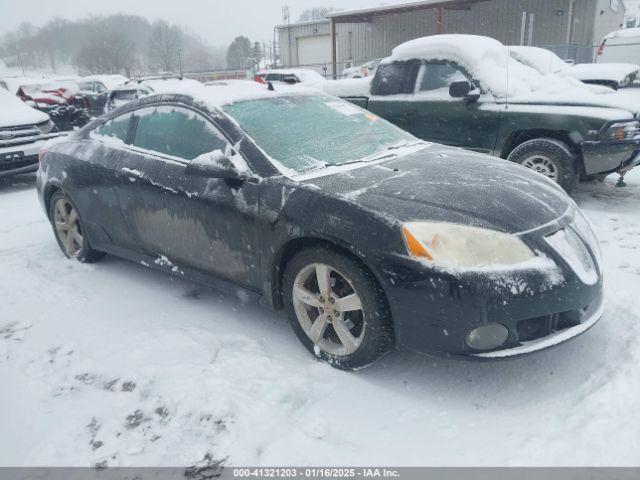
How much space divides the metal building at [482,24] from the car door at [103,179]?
2146cm

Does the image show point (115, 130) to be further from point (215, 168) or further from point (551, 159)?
point (551, 159)

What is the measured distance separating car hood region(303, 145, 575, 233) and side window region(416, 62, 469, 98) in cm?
318

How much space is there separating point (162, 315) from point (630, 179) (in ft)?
20.0

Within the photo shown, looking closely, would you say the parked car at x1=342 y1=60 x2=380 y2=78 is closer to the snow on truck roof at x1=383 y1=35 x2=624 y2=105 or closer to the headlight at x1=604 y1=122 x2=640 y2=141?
the snow on truck roof at x1=383 y1=35 x2=624 y2=105

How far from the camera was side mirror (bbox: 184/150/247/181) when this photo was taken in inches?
115

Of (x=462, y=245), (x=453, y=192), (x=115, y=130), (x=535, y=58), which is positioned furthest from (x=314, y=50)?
(x=462, y=245)

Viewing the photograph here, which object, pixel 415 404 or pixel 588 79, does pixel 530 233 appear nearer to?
pixel 415 404

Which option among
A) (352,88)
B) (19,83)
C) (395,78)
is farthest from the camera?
(19,83)

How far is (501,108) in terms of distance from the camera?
5.68m

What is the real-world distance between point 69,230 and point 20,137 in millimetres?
4195

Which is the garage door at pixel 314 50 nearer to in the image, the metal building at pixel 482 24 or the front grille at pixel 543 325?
A: the metal building at pixel 482 24

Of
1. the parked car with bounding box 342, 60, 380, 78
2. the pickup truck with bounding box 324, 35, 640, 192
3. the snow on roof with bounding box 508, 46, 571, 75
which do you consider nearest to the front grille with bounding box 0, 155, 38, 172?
the pickup truck with bounding box 324, 35, 640, 192

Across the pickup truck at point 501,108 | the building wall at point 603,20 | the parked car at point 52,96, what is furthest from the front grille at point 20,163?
the building wall at point 603,20

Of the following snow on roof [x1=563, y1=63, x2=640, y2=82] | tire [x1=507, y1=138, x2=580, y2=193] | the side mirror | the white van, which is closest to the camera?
the side mirror
